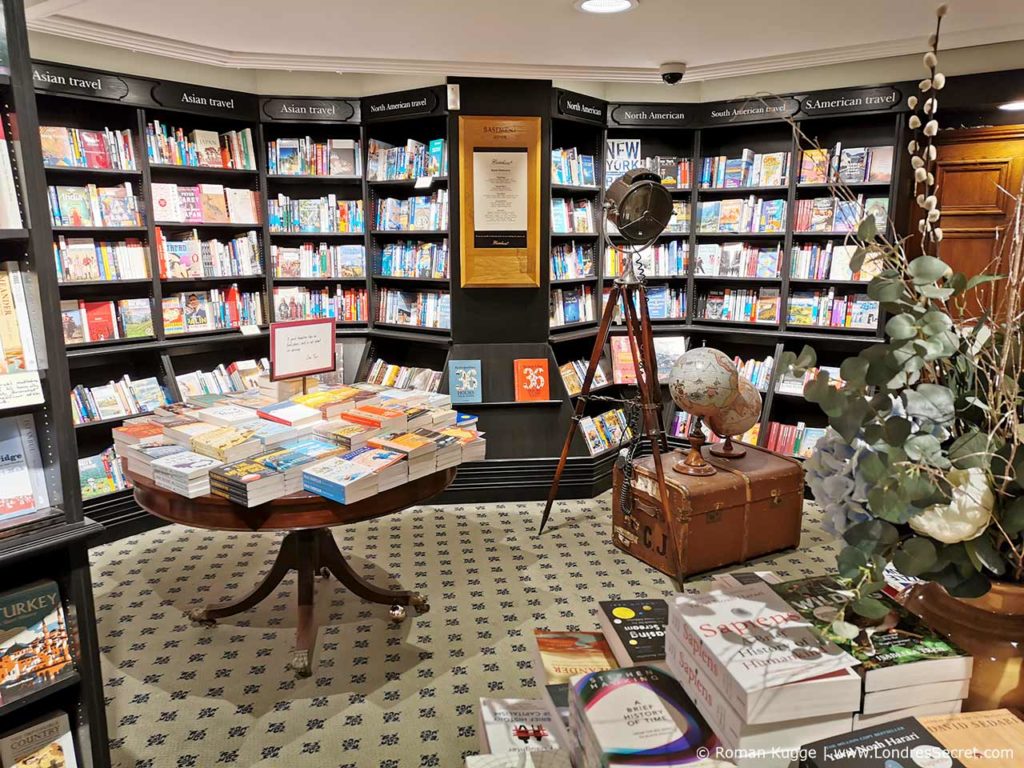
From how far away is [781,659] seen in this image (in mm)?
1069

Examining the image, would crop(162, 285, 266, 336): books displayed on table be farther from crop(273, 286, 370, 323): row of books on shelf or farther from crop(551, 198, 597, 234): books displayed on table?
crop(551, 198, 597, 234): books displayed on table

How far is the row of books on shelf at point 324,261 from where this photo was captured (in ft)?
16.4

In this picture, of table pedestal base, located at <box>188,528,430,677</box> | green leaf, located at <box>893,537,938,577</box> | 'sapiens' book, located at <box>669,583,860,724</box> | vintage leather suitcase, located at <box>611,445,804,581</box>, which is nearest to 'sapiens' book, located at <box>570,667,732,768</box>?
'sapiens' book, located at <box>669,583,860,724</box>

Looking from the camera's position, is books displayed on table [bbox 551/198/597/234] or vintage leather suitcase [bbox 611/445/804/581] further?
books displayed on table [bbox 551/198/597/234]

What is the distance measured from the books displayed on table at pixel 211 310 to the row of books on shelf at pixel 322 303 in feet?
0.46

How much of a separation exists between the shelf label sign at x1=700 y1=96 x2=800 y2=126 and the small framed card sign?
10.6 feet

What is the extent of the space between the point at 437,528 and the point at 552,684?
9.64 ft

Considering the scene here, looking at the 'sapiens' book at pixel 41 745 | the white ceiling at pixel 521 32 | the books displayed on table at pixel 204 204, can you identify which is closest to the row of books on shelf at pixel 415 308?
the books displayed on table at pixel 204 204

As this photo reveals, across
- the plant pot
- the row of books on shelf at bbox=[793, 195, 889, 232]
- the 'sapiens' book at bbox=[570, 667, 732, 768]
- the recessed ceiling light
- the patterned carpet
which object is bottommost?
the patterned carpet

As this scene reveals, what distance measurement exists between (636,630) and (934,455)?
656 millimetres

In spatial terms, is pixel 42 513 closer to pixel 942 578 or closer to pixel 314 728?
pixel 314 728

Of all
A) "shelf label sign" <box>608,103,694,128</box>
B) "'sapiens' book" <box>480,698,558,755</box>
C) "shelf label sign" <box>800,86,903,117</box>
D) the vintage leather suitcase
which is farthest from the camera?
"shelf label sign" <box>608,103,694,128</box>

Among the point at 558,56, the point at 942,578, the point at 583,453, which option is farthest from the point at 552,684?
the point at 558,56

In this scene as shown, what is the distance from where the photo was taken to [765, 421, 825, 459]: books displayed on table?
187 inches
